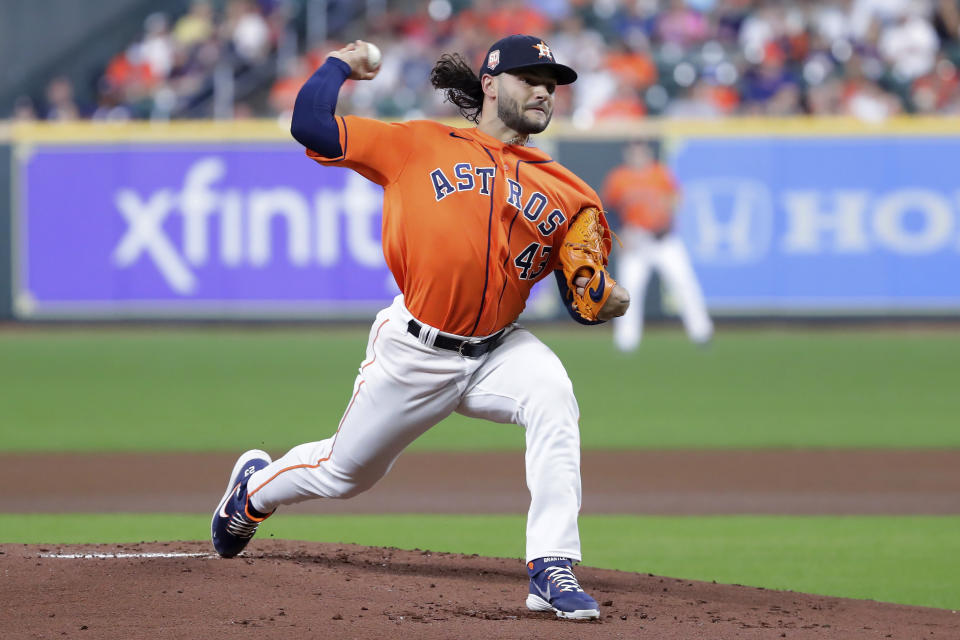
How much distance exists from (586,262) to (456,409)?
663mm

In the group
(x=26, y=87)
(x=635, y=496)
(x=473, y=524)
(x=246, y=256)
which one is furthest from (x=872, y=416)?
(x=26, y=87)

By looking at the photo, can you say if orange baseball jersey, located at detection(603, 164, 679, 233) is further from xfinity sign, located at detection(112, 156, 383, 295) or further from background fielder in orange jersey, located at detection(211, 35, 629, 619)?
background fielder in orange jersey, located at detection(211, 35, 629, 619)

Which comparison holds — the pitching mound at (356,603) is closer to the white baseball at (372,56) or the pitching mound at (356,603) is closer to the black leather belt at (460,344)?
the black leather belt at (460,344)

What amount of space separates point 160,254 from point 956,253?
30.7 feet

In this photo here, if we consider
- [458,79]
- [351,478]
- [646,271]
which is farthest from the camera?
[646,271]

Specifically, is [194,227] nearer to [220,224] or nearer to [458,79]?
[220,224]

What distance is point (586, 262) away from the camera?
4.59m

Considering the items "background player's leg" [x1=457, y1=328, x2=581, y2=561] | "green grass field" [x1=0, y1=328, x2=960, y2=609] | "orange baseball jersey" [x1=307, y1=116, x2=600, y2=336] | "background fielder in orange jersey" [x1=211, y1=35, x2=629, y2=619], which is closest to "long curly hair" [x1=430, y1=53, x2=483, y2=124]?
"background fielder in orange jersey" [x1=211, y1=35, x2=629, y2=619]

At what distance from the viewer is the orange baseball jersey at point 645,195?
14.6m

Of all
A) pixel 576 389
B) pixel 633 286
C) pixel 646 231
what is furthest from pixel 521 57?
pixel 646 231

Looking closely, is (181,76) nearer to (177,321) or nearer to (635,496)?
(177,321)

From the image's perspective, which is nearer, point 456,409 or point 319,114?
point 319,114

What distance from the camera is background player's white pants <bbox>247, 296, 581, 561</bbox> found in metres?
4.36

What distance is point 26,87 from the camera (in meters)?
18.8
